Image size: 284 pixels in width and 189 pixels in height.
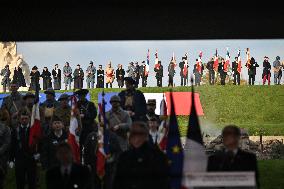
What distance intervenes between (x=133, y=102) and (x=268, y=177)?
15.9ft

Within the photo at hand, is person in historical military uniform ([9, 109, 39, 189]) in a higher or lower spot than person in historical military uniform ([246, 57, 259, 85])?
lower

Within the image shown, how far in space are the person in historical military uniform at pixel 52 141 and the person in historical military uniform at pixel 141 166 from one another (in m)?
4.90

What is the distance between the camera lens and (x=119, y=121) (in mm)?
13898

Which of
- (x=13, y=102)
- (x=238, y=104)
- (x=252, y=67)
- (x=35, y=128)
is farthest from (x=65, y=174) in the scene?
(x=238, y=104)

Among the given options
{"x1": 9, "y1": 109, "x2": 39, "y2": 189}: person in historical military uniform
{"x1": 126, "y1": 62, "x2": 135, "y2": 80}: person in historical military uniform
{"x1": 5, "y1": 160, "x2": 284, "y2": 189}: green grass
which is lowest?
{"x1": 5, "y1": 160, "x2": 284, "y2": 189}: green grass

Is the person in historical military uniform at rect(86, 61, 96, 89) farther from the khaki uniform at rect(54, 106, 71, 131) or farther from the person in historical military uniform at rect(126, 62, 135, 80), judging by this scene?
the khaki uniform at rect(54, 106, 71, 131)

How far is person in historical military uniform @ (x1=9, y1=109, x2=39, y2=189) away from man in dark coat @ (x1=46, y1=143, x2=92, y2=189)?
5243 mm

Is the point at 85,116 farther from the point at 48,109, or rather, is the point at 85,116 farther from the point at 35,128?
the point at 35,128

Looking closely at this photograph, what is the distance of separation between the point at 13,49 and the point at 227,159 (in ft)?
230

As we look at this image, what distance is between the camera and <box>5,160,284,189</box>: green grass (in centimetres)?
1684

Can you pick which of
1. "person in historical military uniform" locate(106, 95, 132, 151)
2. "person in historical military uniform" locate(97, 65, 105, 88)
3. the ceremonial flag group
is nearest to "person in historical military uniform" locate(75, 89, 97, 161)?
"person in historical military uniform" locate(106, 95, 132, 151)

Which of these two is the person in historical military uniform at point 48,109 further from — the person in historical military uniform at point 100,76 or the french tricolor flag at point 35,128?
the person in historical military uniform at point 100,76
